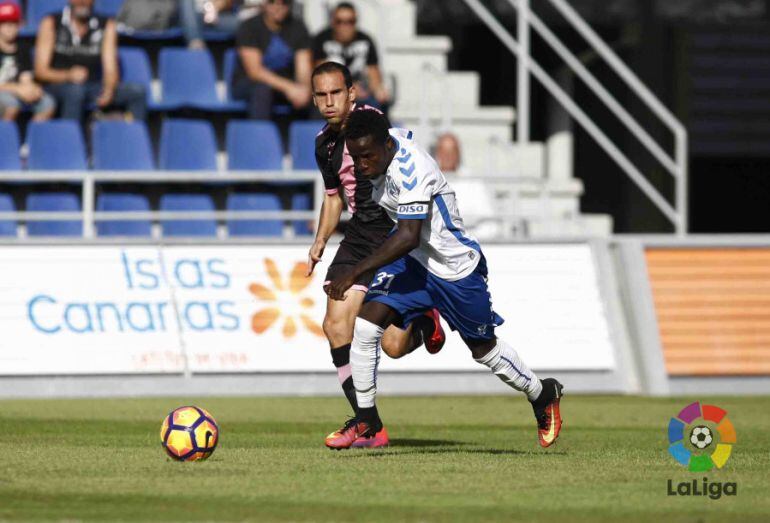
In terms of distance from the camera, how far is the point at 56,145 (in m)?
18.1

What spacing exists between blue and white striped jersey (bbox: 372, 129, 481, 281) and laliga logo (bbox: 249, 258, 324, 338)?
5.85 metres

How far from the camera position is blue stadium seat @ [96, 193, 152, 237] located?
17.7 m

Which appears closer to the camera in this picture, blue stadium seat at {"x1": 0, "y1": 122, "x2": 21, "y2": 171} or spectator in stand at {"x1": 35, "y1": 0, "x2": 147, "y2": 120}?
blue stadium seat at {"x1": 0, "y1": 122, "x2": 21, "y2": 171}

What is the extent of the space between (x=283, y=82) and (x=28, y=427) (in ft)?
26.5

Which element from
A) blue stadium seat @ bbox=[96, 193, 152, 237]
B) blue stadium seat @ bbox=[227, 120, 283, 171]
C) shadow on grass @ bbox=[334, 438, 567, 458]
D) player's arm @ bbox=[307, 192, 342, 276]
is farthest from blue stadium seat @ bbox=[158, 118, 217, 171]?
shadow on grass @ bbox=[334, 438, 567, 458]

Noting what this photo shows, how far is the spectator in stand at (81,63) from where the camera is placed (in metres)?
18.5

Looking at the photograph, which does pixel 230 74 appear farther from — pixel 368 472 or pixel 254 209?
pixel 368 472

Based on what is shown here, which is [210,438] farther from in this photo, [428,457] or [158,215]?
[158,215]

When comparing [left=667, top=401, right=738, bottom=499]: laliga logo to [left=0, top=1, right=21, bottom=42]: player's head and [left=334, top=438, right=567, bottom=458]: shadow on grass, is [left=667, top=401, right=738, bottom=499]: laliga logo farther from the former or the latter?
[left=0, top=1, right=21, bottom=42]: player's head

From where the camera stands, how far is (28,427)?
11.6m

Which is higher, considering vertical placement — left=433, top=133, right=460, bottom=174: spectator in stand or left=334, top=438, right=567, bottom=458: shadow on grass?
left=433, top=133, right=460, bottom=174: spectator in stand

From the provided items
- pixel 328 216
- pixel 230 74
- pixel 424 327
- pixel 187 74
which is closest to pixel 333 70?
pixel 328 216

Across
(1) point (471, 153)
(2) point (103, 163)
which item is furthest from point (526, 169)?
(2) point (103, 163)

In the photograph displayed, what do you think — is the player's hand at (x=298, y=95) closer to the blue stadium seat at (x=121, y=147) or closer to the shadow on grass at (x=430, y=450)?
the blue stadium seat at (x=121, y=147)
